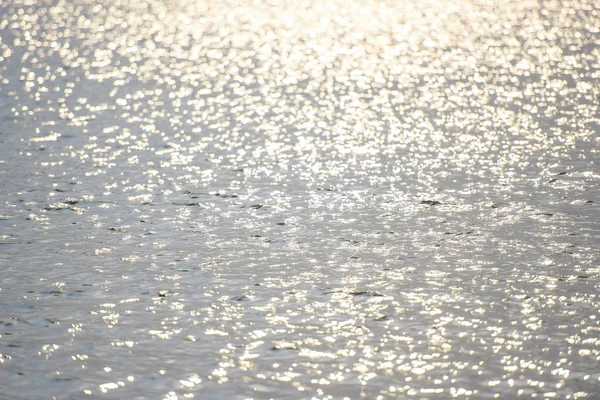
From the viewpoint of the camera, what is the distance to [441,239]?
1881 centimetres

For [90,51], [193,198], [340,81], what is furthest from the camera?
[90,51]

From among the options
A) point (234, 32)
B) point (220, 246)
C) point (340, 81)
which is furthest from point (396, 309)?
point (234, 32)

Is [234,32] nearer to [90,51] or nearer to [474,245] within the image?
[90,51]

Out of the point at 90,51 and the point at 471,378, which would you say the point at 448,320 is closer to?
the point at 471,378

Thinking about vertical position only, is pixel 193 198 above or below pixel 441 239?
above

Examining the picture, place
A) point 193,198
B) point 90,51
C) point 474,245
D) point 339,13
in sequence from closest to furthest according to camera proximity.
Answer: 1. point 474,245
2. point 193,198
3. point 90,51
4. point 339,13

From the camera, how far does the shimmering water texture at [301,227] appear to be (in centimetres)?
1366

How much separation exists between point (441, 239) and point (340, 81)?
1778 cm

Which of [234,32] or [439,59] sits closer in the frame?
[439,59]

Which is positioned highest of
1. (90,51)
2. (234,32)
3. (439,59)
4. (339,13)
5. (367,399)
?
(339,13)

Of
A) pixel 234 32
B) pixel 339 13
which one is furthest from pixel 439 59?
pixel 339 13

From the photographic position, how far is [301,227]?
19.7 m

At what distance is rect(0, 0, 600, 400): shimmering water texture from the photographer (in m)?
13.7

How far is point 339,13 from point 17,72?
82.6ft
